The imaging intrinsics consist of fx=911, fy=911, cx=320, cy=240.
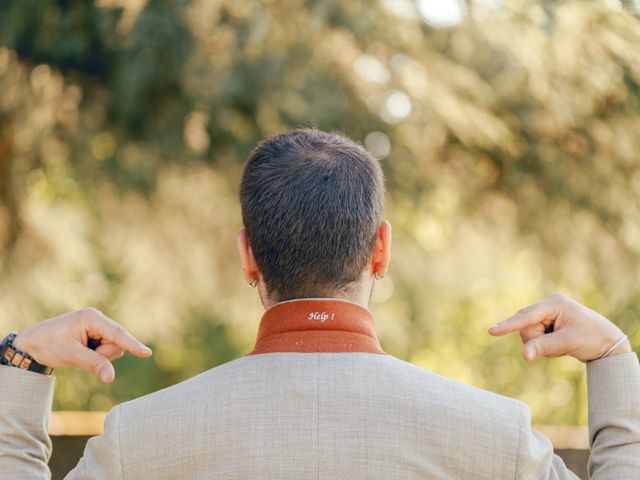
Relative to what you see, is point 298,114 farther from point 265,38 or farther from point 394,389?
point 394,389

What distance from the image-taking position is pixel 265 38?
384 centimetres

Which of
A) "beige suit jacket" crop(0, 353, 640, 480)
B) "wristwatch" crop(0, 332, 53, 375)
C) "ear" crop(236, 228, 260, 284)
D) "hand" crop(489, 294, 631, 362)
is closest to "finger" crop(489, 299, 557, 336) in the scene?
"hand" crop(489, 294, 631, 362)

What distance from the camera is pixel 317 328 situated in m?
1.62

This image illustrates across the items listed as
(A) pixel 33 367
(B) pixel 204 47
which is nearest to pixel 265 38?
(B) pixel 204 47

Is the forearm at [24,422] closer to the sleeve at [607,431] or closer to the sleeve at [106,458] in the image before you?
the sleeve at [106,458]

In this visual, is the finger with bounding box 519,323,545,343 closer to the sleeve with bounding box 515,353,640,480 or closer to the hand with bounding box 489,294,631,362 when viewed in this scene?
the hand with bounding box 489,294,631,362

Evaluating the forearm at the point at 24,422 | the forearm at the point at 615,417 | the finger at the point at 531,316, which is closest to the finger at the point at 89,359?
the forearm at the point at 24,422

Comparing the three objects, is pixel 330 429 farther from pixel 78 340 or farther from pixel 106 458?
pixel 78 340

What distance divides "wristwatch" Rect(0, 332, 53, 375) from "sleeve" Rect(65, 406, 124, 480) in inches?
8.0

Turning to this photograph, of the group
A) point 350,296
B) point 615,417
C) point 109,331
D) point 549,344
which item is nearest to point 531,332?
point 549,344

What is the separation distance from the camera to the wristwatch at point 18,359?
5.55ft

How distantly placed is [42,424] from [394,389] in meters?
0.67

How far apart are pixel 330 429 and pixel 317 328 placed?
195mm

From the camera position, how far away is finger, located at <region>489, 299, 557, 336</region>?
1.55m
